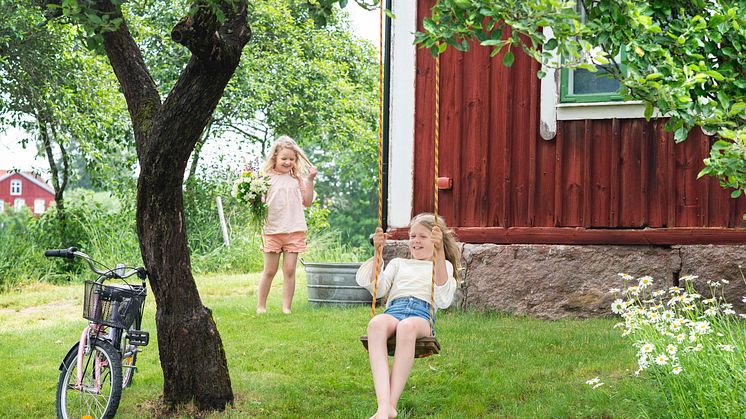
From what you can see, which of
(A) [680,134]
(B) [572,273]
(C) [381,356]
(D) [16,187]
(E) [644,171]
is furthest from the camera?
(D) [16,187]

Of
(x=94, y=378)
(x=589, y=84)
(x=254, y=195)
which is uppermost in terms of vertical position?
(x=589, y=84)

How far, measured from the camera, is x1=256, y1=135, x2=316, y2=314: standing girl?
29.3 feet

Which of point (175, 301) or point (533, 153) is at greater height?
point (533, 153)

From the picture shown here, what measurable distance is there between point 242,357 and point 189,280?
5.49ft

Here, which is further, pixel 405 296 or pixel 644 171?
pixel 644 171

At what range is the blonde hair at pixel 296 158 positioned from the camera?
9102mm

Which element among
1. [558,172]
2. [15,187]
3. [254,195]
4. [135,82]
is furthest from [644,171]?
[15,187]

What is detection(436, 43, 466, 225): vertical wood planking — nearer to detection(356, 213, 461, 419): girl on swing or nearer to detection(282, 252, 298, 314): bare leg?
detection(282, 252, 298, 314): bare leg

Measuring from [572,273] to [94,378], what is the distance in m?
4.50

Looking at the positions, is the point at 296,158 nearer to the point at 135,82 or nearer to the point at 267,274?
the point at 267,274

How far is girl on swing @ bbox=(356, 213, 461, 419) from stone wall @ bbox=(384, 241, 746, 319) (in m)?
2.44

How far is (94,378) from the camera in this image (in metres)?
5.16

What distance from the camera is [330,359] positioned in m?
6.67

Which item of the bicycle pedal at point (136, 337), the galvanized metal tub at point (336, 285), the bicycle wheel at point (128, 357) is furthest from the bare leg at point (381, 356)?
the galvanized metal tub at point (336, 285)
